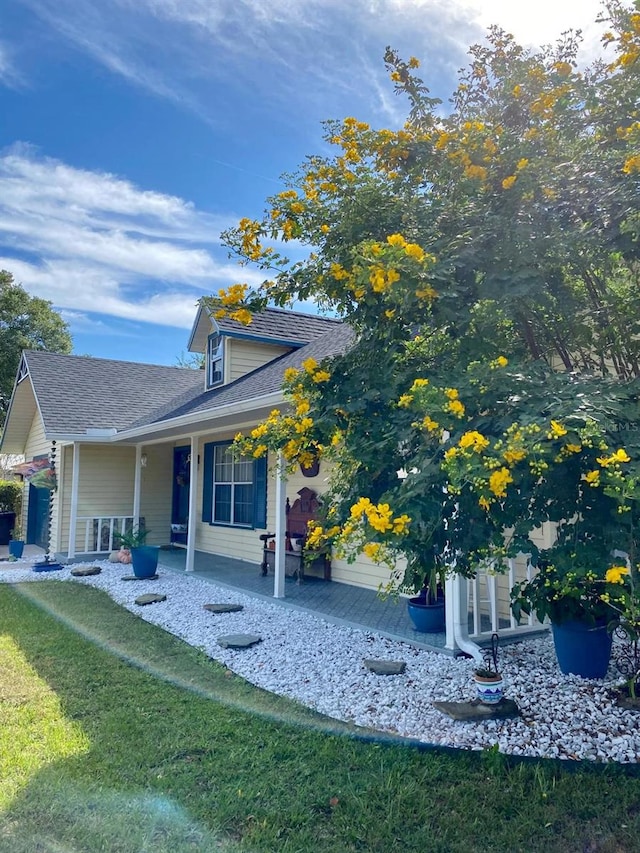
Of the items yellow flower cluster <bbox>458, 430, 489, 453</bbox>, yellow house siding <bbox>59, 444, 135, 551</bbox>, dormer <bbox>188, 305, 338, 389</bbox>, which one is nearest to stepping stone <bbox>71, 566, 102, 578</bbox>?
yellow house siding <bbox>59, 444, 135, 551</bbox>

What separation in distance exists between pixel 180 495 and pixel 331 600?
7154mm

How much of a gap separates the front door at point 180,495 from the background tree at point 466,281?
34.5ft

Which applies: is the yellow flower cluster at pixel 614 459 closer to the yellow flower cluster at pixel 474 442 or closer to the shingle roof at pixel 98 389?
the yellow flower cluster at pixel 474 442

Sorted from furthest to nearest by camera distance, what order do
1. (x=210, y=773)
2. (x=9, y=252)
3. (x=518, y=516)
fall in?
(x=9, y=252) → (x=210, y=773) → (x=518, y=516)

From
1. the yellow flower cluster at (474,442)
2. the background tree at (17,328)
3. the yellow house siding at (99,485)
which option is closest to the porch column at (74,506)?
the yellow house siding at (99,485)

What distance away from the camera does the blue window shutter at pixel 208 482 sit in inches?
466

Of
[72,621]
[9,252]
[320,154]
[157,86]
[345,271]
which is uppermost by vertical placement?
[9,252]

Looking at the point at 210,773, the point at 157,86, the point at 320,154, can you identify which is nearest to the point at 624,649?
the point at 210,773

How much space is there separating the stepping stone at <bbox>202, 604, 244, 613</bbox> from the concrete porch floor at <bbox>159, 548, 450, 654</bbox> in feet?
1.60

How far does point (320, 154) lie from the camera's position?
3477mm

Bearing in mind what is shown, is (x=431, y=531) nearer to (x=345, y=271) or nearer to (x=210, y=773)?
(x=345, y=271)

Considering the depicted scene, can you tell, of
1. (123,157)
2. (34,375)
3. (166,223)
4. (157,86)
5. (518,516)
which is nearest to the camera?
(518,516)

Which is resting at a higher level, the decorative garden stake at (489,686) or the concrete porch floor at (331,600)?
the decorative garden stake at (489,686)

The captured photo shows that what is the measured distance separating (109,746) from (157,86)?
761cm
